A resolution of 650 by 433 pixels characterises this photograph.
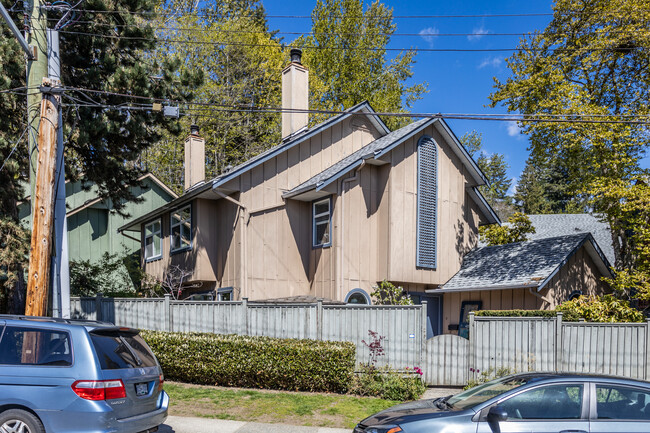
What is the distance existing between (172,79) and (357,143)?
296 inches

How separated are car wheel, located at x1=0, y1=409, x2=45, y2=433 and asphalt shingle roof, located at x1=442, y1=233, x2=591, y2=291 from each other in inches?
525

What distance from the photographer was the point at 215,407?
404 inches

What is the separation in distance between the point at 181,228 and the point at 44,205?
10179 mm

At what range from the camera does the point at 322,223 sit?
59.3 feet

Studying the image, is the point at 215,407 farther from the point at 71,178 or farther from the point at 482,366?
the point at 71,178

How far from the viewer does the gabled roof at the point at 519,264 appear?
16.4 meters

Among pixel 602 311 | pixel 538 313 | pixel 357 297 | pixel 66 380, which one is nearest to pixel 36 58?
pixel 66 380

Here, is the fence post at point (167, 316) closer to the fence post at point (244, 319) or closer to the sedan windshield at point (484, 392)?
the fence post at point (244, 319)

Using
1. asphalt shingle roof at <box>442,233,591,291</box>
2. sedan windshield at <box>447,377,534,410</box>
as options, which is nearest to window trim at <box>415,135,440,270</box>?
asphalt shingle roof at <box>442,233,591,291</box>

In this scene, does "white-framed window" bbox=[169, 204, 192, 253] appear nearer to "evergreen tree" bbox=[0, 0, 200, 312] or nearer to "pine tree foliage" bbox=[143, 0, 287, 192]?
"evergreen tree" bbox=[0, 0, 200, 312]

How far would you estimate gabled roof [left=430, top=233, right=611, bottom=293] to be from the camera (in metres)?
16.4

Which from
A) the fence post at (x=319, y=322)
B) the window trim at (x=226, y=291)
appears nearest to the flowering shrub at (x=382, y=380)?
the fence post at (x=319, y=322)

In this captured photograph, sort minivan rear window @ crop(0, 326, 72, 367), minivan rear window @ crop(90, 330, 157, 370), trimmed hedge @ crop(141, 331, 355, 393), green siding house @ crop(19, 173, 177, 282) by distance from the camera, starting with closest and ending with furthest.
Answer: minivan rear window @ crop(0, 326, 72, 367) < minivan rear window @ crop(90, 330, 157, 370) < trimmed hedge @ crop(141, 331, 355, 393) < green siding house @ crop(19, 173, 177, 282)

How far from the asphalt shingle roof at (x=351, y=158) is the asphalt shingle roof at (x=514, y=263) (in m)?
5.37
